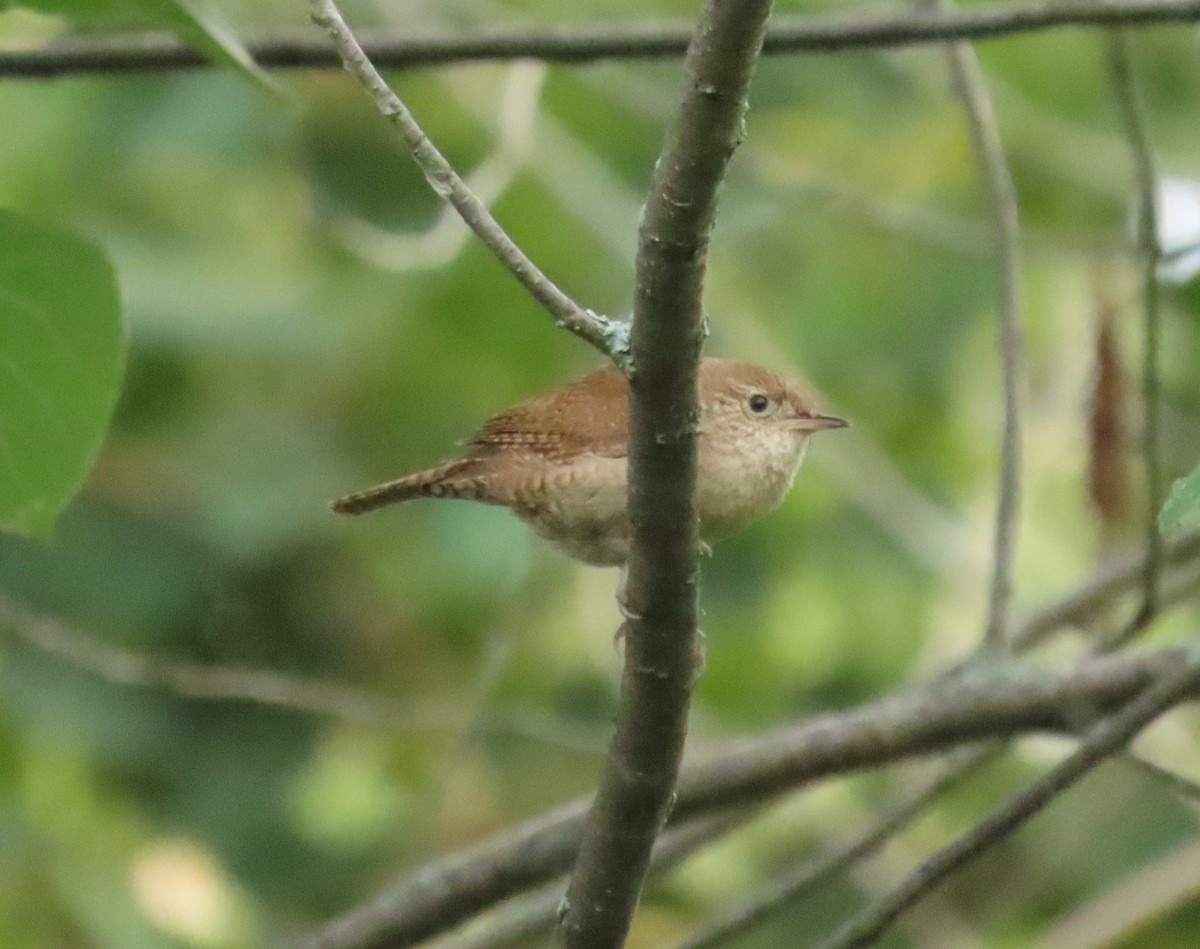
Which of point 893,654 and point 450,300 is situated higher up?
point 450,300

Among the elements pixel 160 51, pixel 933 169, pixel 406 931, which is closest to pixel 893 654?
pixel 933 169

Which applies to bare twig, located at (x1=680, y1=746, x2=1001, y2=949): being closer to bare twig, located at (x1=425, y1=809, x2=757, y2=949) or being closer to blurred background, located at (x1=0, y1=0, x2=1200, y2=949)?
bare twig, located at (x1=425, y1=809, x2=757, y2=949)

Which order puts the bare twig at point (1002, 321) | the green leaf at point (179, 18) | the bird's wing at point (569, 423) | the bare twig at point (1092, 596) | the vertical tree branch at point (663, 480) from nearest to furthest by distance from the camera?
1. the vertical tree branch at point (663, 480)
2. the green leaf at point (179, 18)
3. the bird's wing at point (569, 423)
4. the bare twig at point (1002, 321)
5. the bare twig at point (1092, 596)

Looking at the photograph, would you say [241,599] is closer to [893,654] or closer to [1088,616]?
[893,654]

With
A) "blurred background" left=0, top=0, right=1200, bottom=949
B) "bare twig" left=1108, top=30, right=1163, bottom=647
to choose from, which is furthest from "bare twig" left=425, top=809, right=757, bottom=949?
"blurred background" left=0, top=0, right=1200, bottom=949

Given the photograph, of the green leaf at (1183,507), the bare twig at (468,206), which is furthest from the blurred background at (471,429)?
the green leaf at (1183,507)

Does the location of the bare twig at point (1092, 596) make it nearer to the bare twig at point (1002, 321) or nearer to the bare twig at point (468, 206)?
the bare twig at point (1002, 321)

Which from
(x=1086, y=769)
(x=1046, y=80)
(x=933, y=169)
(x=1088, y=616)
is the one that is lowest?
(x=1086, y=769)
